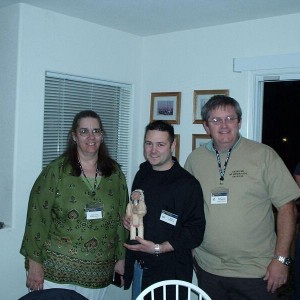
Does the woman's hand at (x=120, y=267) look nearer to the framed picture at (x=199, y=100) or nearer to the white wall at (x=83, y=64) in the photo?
the white wall at (x=83, y=64)

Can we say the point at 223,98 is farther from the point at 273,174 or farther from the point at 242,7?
the point at 242,7

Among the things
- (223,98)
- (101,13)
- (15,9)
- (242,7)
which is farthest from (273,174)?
(15,9)

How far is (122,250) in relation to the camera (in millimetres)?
2686

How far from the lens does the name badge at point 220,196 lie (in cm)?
234

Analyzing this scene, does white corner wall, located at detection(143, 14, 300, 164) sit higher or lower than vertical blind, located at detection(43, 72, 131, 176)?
higher

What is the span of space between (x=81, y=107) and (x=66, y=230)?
1329 millimetres

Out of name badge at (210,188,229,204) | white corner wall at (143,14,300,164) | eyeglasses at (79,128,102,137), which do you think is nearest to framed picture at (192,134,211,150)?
white corner wall at (143,14,300,164)

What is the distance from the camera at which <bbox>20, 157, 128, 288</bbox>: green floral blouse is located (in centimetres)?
243

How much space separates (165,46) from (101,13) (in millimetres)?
785

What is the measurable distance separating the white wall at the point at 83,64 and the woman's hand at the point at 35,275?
1.65ft

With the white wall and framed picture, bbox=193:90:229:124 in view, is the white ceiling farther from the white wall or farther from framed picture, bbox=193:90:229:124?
framed picture, bbox=193:90:229:124

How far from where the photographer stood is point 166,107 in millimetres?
3660

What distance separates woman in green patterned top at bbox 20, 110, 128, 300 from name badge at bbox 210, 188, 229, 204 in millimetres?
666

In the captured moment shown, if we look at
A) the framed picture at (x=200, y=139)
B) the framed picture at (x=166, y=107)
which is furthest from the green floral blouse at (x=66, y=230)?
the framed picture at (x=166, y=107)
